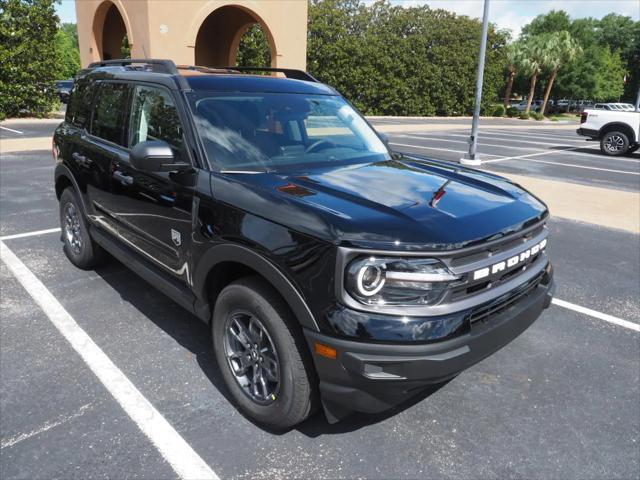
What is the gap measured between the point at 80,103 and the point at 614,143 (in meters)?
16.3

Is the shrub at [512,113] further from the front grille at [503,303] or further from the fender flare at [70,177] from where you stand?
the front grille at [503,303]

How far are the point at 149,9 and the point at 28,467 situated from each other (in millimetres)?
15598

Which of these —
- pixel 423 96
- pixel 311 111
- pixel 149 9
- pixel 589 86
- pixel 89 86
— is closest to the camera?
pixel 311 111

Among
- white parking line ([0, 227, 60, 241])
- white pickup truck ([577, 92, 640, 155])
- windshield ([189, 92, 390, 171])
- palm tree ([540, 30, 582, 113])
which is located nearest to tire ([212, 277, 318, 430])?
windshield ([189, 92, 390, 171])

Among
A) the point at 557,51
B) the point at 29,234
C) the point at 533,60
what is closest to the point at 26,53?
the point at 29,234

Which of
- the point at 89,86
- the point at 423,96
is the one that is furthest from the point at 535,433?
the point at 423,96

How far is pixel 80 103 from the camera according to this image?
472 centimetres

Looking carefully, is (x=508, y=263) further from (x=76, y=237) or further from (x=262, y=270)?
(x=76, y=237)

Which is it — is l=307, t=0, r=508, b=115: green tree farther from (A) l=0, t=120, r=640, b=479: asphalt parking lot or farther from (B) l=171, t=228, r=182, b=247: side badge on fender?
(B) l=171, t=228, r=182, b=247: side badge on fender

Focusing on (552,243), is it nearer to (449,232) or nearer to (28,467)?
(449,232)

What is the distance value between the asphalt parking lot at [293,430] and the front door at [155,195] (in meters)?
0.70

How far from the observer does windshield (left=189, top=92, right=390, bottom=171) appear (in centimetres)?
305

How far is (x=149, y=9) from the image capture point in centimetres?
1519

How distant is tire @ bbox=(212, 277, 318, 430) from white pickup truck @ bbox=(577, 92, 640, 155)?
1649 centimetres
